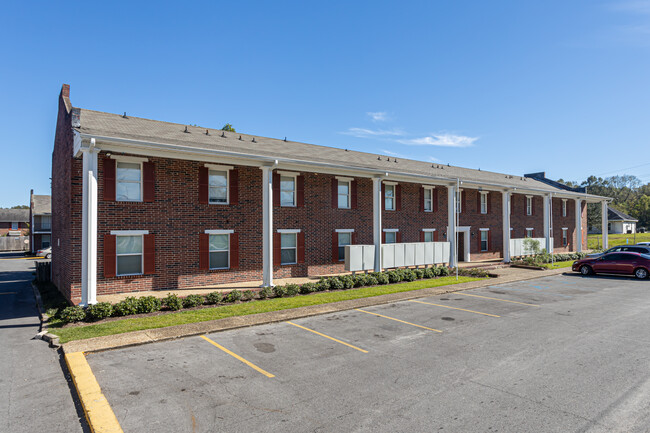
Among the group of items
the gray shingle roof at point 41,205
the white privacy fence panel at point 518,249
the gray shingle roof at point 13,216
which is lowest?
the white privacy fence panel at point 518,249

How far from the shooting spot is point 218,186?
16828mm

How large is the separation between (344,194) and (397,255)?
4282mm

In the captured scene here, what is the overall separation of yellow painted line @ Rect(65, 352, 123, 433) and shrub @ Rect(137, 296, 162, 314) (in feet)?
12.4

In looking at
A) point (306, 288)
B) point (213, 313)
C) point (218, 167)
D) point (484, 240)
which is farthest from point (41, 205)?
point (484, 240)

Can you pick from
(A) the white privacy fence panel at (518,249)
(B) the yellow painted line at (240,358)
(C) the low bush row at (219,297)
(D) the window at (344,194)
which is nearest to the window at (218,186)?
(C) the low bush row at (219,297)

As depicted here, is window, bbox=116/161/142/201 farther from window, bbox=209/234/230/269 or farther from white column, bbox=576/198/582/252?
white column, bbox=576/198/582/252

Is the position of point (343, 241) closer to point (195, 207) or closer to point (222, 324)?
point (195, 207)

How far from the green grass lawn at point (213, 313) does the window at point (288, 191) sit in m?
5.29

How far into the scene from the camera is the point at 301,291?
15.4 m

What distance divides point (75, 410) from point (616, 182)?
601 feet

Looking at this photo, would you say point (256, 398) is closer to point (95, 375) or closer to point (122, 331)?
point (95, 375)

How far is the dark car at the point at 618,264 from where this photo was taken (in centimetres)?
2091

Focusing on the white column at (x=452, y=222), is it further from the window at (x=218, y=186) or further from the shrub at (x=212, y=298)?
the shrub at (x=212, y=298)

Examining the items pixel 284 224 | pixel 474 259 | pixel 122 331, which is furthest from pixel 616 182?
pixel 122 331
